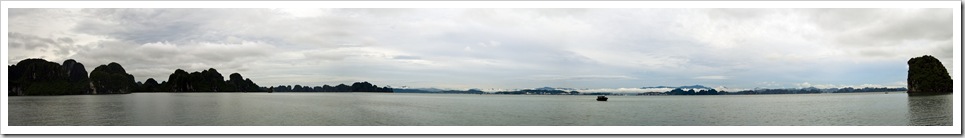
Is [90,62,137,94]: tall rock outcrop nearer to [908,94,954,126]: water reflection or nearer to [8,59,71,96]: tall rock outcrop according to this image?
[8,59,71,96]: tall rock outcrop

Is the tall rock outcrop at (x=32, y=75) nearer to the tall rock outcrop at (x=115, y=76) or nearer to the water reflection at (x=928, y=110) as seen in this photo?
the tall rock outcrop at (x=115, y=76)

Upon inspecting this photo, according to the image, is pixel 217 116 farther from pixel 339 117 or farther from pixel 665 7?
pixel 665 7

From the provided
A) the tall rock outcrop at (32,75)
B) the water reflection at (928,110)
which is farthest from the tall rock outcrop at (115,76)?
the water reflection at (928,110)

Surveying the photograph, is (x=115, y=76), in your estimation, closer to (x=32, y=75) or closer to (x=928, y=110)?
(x=32, y=75)

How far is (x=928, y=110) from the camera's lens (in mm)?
15492

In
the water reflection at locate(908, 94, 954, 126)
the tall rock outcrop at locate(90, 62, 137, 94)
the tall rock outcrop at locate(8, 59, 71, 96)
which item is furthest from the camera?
the water reflection at locate(908, 94, 954, 126)

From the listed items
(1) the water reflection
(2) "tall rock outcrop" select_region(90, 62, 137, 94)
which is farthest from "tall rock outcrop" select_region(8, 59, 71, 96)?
(1) the water reflection

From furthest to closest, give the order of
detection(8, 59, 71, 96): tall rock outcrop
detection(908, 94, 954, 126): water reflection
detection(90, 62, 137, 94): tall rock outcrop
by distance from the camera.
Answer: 1. detection(908, 94, 954, 126): water reflection
2. detection(90, 62, 137, 94): tall rock outcrop
3. detection(8, 59, 71, 96): tall rock outcrop

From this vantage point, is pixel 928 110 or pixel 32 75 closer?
pixel 928 110

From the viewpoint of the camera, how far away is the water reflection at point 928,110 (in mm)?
13148

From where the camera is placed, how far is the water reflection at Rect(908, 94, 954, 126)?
13.1 m

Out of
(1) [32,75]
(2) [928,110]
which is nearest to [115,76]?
(1) [32,75]

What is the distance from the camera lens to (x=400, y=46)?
35.0 ft

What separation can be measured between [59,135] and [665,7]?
957 centimetres
